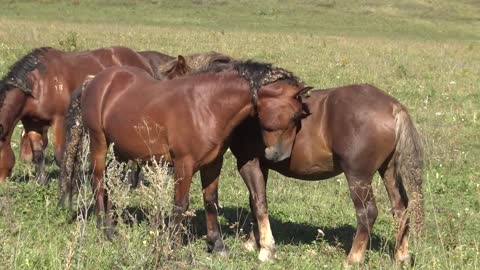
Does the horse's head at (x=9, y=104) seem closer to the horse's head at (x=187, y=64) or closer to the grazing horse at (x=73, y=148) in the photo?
the grazing horse at (x=73, y=148)

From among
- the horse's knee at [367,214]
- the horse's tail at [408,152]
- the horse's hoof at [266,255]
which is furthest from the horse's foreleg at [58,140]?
the horse's tail at [408,152]

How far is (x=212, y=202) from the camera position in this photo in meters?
7.22

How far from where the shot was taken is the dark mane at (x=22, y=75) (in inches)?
381

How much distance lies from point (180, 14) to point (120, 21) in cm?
697

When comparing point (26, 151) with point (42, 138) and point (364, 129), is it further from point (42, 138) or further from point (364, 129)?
point (364, 129)

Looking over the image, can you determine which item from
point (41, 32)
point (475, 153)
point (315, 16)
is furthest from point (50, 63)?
point (315, 16)

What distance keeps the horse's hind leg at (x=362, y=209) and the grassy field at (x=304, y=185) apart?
20 centimetres

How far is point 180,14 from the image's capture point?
160ft

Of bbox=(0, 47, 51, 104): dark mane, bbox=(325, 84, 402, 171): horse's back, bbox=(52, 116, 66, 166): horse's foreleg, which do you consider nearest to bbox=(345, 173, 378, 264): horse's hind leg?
bbox=(325, 84, 402, 171): horse's back

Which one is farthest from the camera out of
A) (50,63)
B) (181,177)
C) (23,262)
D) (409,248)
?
(50,63)

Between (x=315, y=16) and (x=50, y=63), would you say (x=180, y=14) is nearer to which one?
(x=315, y=16)

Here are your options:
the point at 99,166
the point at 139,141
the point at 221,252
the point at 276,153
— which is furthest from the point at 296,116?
the point at 99,166

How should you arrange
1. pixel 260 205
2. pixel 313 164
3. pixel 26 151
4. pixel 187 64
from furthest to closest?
pixel 26 151
pixel 187 64
pixel 313 164
pixel 260 205

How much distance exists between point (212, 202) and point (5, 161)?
12.0 ft
